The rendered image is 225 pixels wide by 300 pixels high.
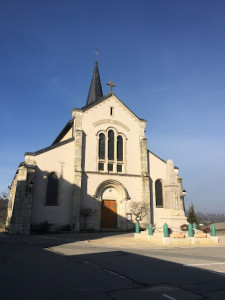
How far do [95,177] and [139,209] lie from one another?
4.93 metres

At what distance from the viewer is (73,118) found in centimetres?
2414

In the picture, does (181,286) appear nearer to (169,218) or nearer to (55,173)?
(169,218)

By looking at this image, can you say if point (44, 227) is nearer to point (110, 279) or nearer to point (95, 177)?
point (95, 177)

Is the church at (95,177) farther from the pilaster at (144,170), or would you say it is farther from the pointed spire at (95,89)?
the pointed spire at (95,89)

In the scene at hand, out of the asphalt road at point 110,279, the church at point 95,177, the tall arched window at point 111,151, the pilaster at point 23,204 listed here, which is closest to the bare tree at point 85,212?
the church at point 95,177

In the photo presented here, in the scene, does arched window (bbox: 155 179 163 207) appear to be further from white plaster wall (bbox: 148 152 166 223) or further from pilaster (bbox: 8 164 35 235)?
pilaster (bbox: 8 164 35 235)

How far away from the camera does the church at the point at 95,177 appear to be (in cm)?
1939

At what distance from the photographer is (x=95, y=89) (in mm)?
33531

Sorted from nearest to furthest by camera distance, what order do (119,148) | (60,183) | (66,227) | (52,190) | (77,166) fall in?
(66,227), (52,190), (60,183), (77,166), (119,148)

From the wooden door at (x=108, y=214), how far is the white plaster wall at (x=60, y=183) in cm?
330

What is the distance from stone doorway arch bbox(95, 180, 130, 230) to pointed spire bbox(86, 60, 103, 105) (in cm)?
1332

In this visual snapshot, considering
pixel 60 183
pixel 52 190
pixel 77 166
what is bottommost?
pixel 52 190

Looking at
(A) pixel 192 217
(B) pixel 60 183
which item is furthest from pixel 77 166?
(A) pixel 192 217

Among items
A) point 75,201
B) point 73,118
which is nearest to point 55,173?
point 75,201
